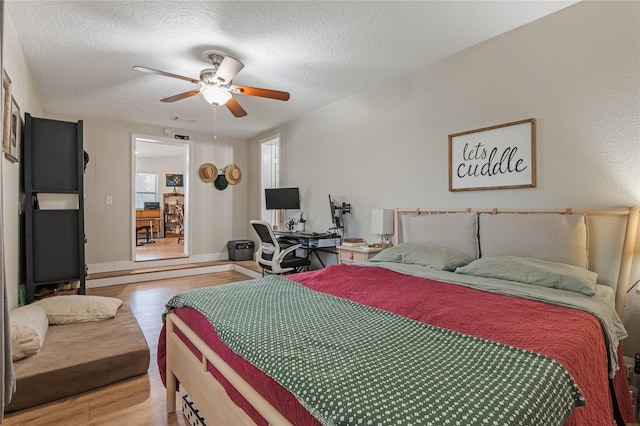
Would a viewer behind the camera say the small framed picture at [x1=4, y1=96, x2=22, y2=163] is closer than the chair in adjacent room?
Yes

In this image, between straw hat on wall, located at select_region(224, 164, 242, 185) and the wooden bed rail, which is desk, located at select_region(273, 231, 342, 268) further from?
straw hat on wall, located at select_region(224, 164, 242, 185)

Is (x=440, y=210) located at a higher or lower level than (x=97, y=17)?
lower

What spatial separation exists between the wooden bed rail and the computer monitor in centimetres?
325

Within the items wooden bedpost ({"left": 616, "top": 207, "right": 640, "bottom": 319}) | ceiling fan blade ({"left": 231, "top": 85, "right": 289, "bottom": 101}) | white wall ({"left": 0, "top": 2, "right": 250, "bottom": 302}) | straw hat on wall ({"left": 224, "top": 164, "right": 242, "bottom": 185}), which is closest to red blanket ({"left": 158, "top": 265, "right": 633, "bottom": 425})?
wooden bedpost ({"left": 616, "top": 207, "right": 640, "bottom": 319})

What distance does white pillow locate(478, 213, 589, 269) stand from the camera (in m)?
2.13

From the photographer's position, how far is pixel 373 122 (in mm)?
3797

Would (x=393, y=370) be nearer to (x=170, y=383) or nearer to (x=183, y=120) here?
(x=170, y=383)

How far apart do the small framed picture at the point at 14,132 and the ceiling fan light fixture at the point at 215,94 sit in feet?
4.73

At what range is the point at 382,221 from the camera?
135 inches

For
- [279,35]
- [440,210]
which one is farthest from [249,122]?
[440,210]

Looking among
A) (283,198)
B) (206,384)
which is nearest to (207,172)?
(283,198)

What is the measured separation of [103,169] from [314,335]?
5442mm

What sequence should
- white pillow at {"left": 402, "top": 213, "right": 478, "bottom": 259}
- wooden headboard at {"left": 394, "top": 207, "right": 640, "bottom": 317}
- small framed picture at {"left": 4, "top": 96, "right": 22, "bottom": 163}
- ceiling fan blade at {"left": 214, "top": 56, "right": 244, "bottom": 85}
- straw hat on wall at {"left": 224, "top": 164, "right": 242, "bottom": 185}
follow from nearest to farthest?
1. wooden headboard at {"left": 394, "top": 207, "right": 640, "bottom": 317}
2. small framed picture at {"left": 4, "top": 96, "right": 22, "bottom": 163}
3. ceiling fan blade at {"left": 214, "top": 56, "right": 244, "bottom": 85}
4. white pillow at {"left": 402, "top": 213, "right": 478, "bottom": 259}
5. straw hat on wall at {"left": 224, "top": 164, "right": 242, "bottom": 185}

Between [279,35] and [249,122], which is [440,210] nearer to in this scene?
[279,35]
